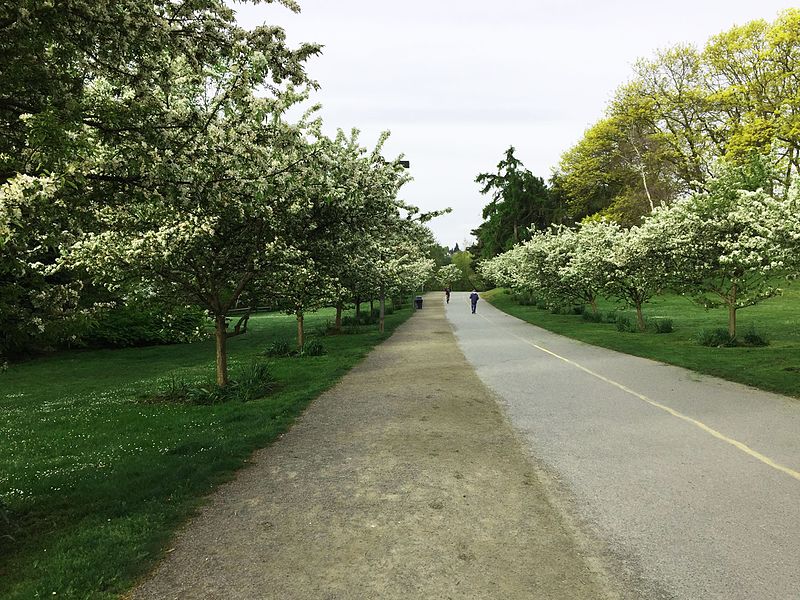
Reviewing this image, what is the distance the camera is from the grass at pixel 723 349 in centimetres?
1173

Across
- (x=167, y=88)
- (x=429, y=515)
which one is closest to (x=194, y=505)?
(x=429, y=515)

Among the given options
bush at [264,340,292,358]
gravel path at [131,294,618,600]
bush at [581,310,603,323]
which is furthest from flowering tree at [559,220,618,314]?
gravel path at [131,294,618,600]

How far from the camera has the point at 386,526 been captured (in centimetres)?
469

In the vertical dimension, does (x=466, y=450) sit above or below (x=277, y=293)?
below

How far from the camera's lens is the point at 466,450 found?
22.8ft

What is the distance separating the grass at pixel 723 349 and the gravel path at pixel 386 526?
738 cm

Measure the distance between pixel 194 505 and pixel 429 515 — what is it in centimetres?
254

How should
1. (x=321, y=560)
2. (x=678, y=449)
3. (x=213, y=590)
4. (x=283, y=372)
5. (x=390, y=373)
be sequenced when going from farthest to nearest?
(x=283, y=372) < (x=390, y=373) < (x=678, y=449) < (x=321, y=560) < (x=213, y=590)

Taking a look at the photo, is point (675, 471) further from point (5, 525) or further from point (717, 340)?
point (717, 340)

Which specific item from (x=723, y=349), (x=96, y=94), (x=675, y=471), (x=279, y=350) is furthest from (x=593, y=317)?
(x=96, y=94)

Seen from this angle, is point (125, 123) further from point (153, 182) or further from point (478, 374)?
point (478, 374)

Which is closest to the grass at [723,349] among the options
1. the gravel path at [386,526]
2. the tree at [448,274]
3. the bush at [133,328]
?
the gravel path at [386,526]

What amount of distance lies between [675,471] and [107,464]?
24.5 ft

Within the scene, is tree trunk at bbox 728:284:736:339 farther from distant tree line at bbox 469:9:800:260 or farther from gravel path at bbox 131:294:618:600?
gravel path at bbox 131:294:618:600
